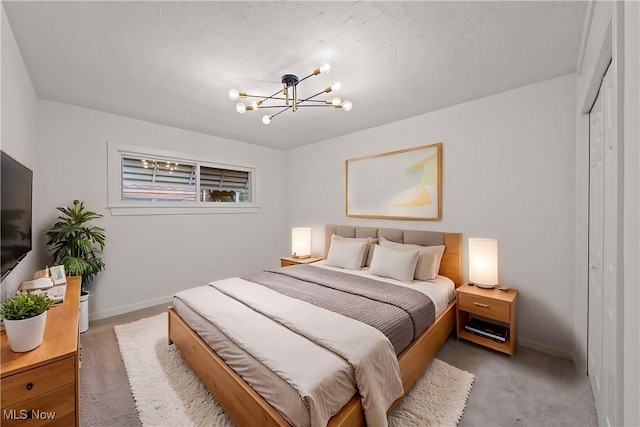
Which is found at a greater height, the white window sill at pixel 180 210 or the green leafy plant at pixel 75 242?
the white window sill at pixel 180 210

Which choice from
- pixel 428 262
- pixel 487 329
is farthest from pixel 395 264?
pixel 487 329

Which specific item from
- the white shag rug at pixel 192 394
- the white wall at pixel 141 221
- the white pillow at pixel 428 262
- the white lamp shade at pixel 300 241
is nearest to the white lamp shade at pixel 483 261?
the white pillow at pixel 428 262

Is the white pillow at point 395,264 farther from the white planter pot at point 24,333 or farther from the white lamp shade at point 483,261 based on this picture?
the white planter pot at point 24,333

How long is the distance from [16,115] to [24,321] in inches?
64.7

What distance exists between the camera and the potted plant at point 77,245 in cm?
269

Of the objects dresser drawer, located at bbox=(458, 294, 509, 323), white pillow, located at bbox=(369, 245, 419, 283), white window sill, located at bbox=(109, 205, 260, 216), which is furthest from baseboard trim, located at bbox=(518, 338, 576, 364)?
white window sill, located at bbox=(109, 205, 260, 216)

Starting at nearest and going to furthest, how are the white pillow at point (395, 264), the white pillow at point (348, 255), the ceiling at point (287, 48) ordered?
the ceiling at point (287, 48) < the white pillow at point (395, 264) < the white pillow at point (348, 255)

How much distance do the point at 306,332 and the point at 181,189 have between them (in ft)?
10.7

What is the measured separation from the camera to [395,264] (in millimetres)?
2873

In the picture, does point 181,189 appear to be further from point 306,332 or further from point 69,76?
point 306,332

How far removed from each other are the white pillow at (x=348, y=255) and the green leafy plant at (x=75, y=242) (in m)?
2.70

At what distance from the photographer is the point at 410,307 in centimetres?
212

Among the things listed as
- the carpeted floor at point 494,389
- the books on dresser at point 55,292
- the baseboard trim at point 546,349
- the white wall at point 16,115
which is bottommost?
the carpeted floor at point 494,389

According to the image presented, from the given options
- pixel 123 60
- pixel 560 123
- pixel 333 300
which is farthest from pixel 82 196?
pixel 560 123
